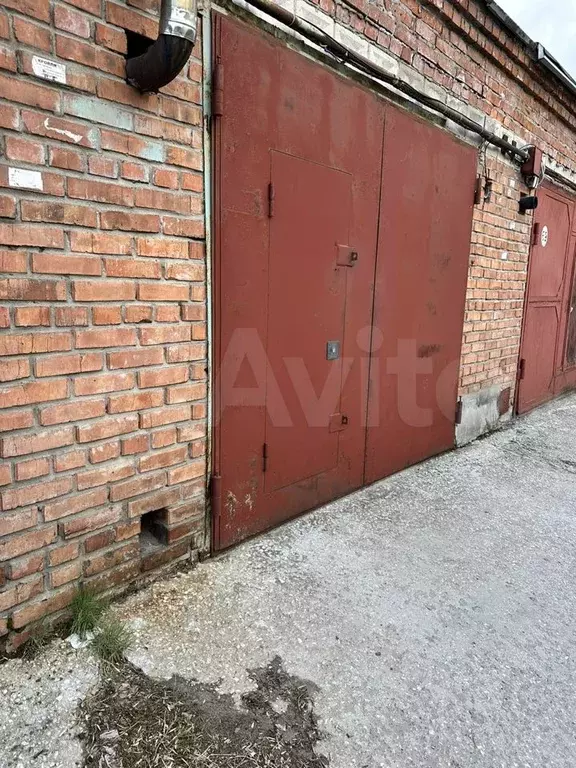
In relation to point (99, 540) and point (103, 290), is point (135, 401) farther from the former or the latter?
point (99, 540)

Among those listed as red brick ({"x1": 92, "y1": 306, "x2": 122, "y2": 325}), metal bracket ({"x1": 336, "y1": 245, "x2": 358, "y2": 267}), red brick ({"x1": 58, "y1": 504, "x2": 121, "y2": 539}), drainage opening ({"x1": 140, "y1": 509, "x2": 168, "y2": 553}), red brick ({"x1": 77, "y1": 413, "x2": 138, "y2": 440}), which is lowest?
drainage opening ({"x1": 140, "y1": 509, "x2": 168, "y2": 553})

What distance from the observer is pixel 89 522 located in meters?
1.84

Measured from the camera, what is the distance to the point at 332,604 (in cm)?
207

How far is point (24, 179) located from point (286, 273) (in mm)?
1228

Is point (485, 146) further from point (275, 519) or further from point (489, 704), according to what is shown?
point (489, 704)

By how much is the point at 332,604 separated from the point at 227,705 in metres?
0.64

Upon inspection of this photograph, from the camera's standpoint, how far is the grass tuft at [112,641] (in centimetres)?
169

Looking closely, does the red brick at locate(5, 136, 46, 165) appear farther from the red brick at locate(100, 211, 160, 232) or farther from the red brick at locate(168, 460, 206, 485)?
the red brick at locate(168, 460, 206, 485)

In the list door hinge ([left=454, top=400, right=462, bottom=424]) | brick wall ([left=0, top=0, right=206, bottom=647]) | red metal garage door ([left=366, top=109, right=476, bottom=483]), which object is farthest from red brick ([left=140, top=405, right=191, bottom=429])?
door hinge ([left=454, top=400, right=462, bottom=424])

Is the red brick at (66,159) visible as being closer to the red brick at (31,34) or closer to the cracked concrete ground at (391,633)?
the red brick at (31,34)

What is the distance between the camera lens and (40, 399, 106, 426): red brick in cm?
167

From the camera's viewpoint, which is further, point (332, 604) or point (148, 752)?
point (332, 604)

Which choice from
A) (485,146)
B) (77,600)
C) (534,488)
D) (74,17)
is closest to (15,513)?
(77,600)

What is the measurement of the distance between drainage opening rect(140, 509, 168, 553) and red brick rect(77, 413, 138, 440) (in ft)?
1.37
